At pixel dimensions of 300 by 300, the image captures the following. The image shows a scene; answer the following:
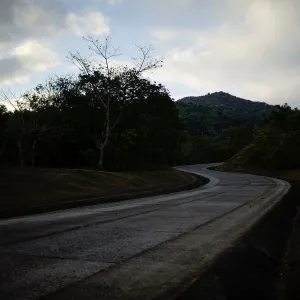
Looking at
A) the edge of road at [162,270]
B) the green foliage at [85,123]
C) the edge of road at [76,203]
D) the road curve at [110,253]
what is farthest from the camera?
the green foliage at [85,123]

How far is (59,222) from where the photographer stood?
1086cm

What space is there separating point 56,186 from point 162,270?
13.6 metres

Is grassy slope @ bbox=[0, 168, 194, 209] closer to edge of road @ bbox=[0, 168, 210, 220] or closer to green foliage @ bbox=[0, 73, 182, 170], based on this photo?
edge of road @ bbox=[0, 168, 210, 220]

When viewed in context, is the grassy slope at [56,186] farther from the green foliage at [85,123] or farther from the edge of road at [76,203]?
the green foliage at [85,123]

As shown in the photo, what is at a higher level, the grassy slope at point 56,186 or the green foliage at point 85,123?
the green foliage at point 85,123

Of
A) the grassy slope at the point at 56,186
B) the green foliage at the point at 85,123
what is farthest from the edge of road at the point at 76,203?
the green foliage at the point at 85,123

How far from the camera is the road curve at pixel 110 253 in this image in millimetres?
Result: 5047

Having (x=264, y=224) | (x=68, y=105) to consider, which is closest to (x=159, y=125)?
(x=68, y=105)

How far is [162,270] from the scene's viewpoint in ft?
19.6

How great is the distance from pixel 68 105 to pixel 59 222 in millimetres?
30735

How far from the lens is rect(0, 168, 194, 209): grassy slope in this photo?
1570 centimetres

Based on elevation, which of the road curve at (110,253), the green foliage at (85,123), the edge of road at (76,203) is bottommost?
the edge of road at (76,203)

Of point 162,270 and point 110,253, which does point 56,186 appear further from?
point 162,270

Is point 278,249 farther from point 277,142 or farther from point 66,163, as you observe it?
point 277,142
